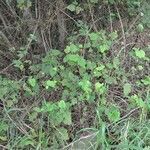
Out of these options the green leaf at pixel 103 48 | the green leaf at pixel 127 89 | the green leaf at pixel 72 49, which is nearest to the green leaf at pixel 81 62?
the green leaf at pixel 72 49

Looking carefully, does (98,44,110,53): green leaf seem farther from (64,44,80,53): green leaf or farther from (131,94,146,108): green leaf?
(131,94,146,108): green leaf

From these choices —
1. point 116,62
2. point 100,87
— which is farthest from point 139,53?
point 100,87

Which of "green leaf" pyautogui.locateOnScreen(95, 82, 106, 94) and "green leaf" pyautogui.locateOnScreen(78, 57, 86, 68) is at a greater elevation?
"green leaf" pyautogui.locateOnScreen(78, 57, 86, 68)

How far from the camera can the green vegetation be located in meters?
3.29

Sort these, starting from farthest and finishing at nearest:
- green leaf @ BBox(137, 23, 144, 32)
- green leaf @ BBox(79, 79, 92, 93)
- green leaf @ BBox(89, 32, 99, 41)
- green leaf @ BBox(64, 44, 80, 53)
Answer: green leaf @ BBox(137, 23, 144, 32)
green leaf @ BBox(89, 32, 99, 41)
green leaf @ BBox(64, 44, 80, 53)
green leaf @ BBox(79, 79, 92, 93)

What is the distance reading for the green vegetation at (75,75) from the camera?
329 cm

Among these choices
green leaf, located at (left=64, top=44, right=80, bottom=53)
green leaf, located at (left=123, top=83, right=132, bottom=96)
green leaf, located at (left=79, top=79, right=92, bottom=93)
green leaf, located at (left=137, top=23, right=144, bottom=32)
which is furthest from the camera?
green leaf, located at (left=137, top=23, right=144, bottom=32)

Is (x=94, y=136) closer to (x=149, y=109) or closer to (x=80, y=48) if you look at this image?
(x=149, y=109)

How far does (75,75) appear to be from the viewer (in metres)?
3.64

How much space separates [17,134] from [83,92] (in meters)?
0.65

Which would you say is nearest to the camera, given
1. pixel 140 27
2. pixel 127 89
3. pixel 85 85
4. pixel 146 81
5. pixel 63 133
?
pixel 63 133

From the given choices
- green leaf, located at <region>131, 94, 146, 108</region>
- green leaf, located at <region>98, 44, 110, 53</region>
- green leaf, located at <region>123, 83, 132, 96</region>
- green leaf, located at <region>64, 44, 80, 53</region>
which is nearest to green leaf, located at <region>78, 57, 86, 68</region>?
green leaf, located at <region>64, 44, 80, 53</region>

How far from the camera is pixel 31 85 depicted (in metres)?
3.55

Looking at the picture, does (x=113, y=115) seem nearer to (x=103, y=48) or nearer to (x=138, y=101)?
(x=138, y=101)
